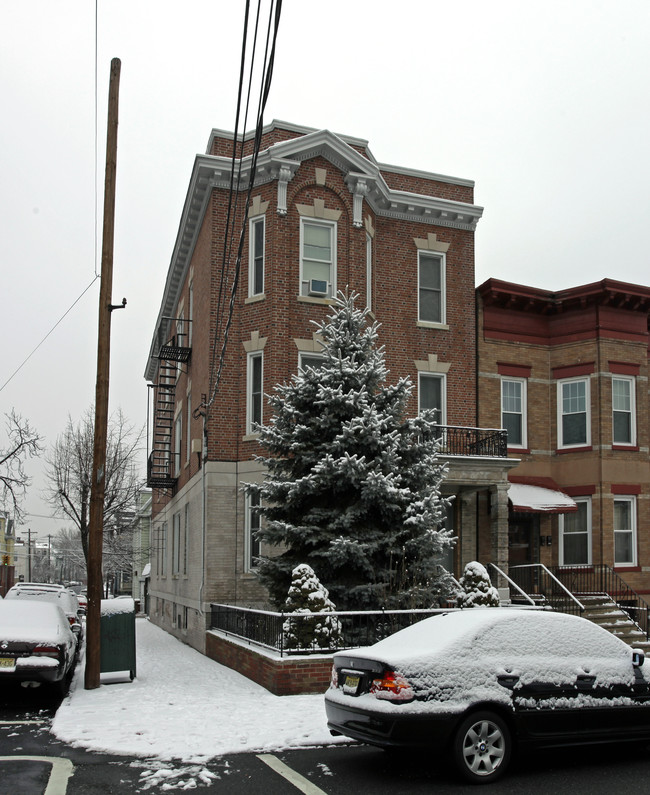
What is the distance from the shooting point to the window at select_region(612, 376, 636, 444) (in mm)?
23844

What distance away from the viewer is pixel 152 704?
1177 cm

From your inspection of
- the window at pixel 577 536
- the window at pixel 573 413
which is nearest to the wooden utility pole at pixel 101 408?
the window at pixel 577 536

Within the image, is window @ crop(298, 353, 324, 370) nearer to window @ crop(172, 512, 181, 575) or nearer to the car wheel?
window @ crop(172, 512, 181, 575)

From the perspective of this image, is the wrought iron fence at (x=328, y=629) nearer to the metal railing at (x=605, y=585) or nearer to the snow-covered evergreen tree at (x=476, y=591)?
the snow-covered evergreen tree at (x=476, y=591)

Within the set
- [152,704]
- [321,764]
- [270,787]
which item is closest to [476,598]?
[152,704]

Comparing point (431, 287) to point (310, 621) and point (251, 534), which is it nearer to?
point (251, 534)

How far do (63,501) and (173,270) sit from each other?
17.7 meters

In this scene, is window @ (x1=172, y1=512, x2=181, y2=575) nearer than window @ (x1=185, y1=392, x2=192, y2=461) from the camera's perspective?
No

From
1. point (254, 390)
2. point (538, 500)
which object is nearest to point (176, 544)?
point (254, 390)

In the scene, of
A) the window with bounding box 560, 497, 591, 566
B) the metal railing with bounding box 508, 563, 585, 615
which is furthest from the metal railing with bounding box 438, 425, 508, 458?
the window with bounding box 560, 497, 591, 566

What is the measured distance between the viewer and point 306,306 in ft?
67.8

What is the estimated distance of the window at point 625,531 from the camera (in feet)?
76.7

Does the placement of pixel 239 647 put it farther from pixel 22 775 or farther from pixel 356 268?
pixel 356 268

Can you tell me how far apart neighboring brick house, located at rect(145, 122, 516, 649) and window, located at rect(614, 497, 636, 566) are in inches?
154
